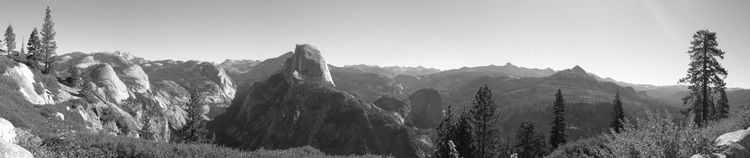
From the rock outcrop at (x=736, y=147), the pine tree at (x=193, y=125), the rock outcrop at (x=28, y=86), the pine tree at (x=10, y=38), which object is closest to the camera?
the rock outcrop at (x=736, y=147)

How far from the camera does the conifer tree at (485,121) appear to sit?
46875 mm

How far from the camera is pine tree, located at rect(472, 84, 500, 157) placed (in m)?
46.9

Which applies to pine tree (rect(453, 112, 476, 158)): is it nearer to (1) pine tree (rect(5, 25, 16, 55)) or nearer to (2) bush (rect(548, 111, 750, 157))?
(2) bush (rect(548, 111, 750, 157))

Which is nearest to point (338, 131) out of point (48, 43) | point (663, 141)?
point (48, 43)

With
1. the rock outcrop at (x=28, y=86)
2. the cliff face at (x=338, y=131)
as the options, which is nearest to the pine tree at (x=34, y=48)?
the rock outcrop at (x=28, y=86)

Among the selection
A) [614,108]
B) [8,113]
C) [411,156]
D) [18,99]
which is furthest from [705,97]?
[411,156]

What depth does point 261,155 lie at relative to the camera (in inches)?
650

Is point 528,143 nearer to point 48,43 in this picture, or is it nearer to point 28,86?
point 28,86

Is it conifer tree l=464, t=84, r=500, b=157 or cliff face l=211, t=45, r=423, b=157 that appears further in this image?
cliff face l=211, t=45, r=423, b=157

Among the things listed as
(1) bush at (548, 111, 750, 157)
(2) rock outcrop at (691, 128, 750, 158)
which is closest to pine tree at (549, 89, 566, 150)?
(2) rock outcrop at (691, 128, 750, 158)

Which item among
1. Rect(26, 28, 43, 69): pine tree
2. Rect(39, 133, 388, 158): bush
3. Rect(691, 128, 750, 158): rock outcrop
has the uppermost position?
Rect(26, 28, 43, 69): pine tree

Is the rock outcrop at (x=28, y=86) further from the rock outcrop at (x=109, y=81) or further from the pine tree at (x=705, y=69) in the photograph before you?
the rock outcrop at (x=109, y=81)

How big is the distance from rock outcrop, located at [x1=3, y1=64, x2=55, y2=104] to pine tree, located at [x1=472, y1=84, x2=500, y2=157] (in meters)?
47.7

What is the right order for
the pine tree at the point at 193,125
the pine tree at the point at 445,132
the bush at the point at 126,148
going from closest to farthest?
the bush at the point at 126,148 < the pine tree at the point at 445,132 < the pine tree at the point at 193,125
